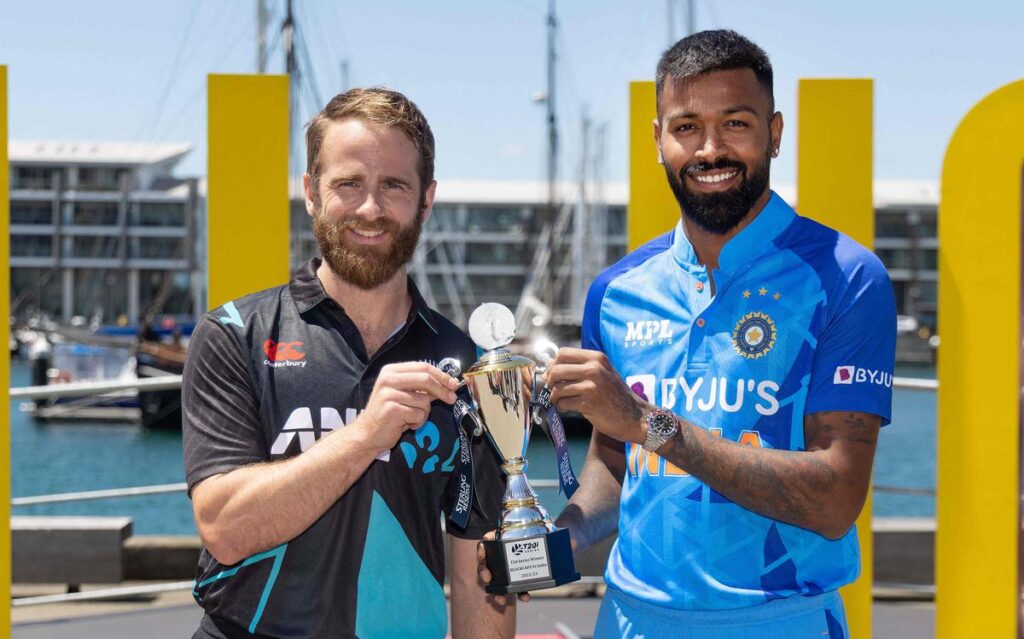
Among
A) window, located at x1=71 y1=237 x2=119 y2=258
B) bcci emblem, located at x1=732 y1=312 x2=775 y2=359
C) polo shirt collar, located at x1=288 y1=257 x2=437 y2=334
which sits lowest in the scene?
bcci emblem, located at x1=732 y1=312 x2=775 y2=359

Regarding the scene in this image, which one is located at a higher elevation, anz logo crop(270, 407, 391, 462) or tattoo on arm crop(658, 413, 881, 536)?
anz logo crop(270, 407, 391, 462)

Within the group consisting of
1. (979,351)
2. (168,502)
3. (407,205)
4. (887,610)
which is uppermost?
(407,205)

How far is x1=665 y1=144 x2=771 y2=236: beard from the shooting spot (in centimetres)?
205

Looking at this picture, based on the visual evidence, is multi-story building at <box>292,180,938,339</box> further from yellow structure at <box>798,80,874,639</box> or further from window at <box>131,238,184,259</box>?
yellow structure at <box>798,80,874,639</box>

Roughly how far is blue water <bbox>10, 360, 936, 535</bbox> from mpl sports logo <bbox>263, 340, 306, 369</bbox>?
14.4m

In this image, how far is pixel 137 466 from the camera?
28.8 meters

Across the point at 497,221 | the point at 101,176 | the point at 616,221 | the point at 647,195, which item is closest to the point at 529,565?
the point at 647,195

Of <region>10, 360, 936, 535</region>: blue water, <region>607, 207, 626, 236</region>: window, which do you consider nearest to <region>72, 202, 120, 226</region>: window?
<region>607, 207, 626, 236</region>: window

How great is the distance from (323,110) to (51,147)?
8314 centimetres

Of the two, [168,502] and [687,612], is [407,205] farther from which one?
[168,502]

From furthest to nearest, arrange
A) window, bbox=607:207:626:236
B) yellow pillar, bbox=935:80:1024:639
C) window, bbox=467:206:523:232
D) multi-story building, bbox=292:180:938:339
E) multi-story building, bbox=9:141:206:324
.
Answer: window, bbox=467:206:523:232, multi-story building, bbox=9:141:206:324, window, bbox=607:207:626:236, multi-story building, bbox=292:180:938:339, yellow pillar, bbox=935:80:1024:639

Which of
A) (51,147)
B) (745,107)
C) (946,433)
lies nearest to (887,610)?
(946,433)

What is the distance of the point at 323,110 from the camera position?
213 centimetres

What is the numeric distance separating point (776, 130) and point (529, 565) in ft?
3.30
